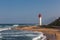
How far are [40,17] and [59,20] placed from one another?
3680mm

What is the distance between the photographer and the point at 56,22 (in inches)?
1613

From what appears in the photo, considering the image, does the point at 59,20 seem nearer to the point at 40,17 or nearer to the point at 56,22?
the point at 56,22

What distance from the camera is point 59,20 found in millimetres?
40719

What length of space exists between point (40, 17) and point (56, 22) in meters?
3.36

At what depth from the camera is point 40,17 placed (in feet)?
130

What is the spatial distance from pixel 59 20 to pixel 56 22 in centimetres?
68

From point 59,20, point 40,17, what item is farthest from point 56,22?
point 40,17
